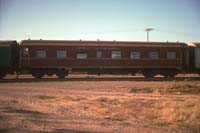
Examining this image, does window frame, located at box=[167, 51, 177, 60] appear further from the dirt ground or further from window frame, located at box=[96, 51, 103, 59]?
the dirt ground

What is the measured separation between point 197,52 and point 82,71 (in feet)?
41.1

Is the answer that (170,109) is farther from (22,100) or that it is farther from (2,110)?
(22,100)

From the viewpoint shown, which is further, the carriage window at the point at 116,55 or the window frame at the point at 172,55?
the window frame at the point at 172,55

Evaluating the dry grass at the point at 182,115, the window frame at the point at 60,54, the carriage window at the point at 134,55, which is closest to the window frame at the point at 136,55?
the carriage window at the point at 134,55

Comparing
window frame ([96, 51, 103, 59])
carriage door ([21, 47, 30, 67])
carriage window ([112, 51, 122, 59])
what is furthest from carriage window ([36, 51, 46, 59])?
carriage window ([112, 51, 122, 59])

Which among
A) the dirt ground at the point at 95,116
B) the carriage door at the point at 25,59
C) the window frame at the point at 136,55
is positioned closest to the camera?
the dirt ground at the point at 95,116

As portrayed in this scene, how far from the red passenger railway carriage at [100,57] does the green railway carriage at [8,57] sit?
3.11 ft

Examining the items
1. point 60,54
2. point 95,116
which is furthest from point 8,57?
point 95,116

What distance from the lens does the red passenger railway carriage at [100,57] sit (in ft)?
111

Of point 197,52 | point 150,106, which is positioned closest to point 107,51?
point 197,52

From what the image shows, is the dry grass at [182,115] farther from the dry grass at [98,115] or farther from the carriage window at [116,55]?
the carriage window at [116,55]

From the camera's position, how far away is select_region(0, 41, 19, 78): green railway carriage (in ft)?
109

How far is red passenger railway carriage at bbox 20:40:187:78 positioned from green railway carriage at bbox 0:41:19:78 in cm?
95

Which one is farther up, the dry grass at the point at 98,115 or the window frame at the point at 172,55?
the window frame at the point at 172,55
